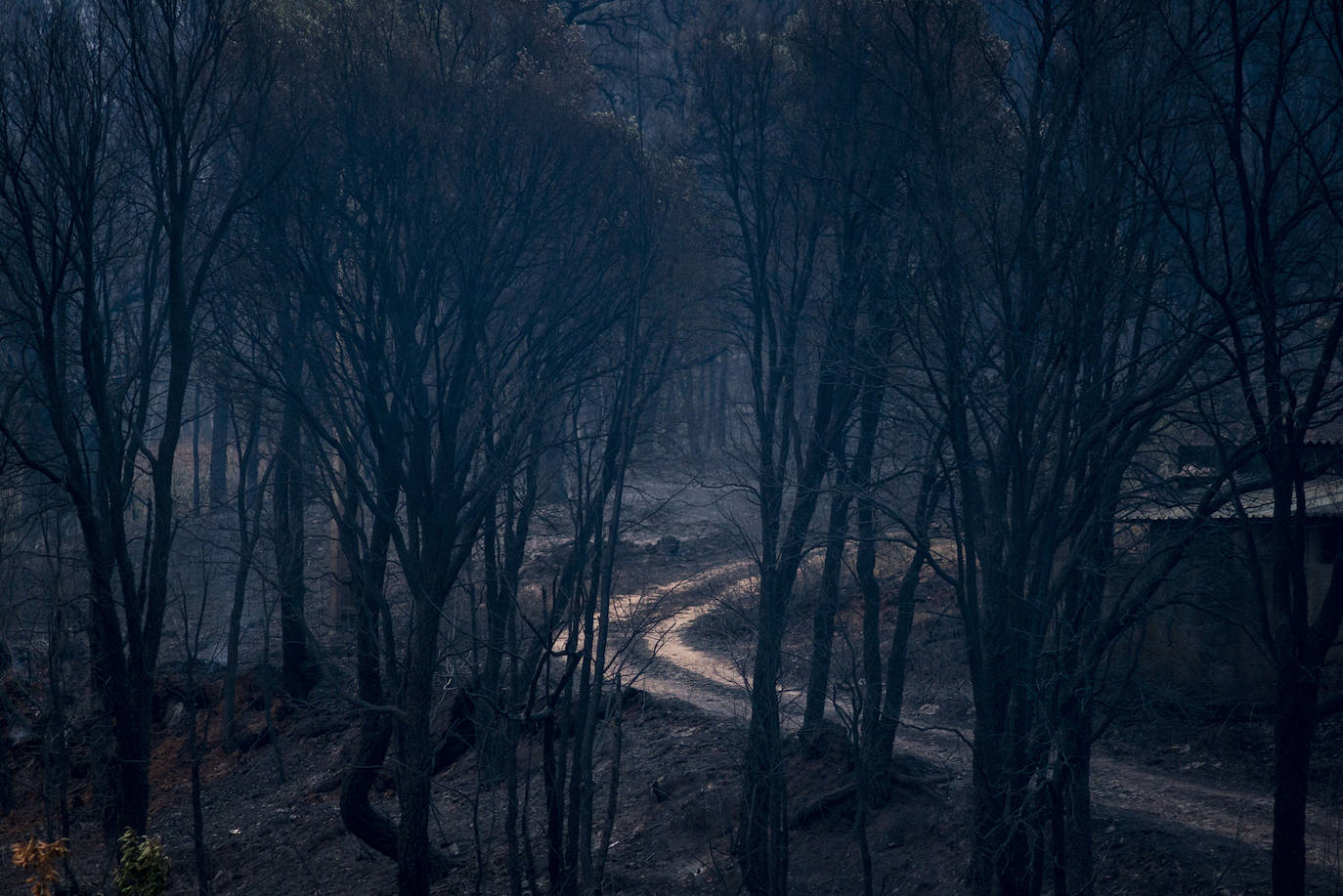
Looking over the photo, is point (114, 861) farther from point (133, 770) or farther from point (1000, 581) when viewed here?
point (1000, 581)

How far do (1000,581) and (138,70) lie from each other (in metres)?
10.3

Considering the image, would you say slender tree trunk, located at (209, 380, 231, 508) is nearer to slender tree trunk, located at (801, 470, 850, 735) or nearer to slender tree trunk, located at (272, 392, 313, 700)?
slender tree trunk, located at (272, 392, 313, 700)

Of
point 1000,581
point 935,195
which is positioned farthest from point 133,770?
point 935,195

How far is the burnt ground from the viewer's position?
10109mm

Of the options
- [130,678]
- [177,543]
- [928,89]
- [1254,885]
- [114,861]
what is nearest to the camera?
[1254,885]

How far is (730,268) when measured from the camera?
15484mm

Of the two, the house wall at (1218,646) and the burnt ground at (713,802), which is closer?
the burnt ground at (713,802)

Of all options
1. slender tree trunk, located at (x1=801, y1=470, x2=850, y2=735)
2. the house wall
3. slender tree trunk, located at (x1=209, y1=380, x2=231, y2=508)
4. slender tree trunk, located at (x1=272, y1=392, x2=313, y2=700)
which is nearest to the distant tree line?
slender tree trunk, located at (x1=801, y1=470, x2=850, y2=735)

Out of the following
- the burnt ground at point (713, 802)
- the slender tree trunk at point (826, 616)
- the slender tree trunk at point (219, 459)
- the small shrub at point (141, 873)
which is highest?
the slender tree trunk at point (219, 459)

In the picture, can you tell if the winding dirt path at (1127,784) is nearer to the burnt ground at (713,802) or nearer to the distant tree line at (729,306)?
the burnt ground at (713,802)

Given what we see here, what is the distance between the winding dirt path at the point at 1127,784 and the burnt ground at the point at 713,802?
40 millimetres

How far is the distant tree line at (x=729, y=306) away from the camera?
26.7ft

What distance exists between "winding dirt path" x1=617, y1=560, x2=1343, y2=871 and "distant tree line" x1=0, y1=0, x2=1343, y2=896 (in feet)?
2.95

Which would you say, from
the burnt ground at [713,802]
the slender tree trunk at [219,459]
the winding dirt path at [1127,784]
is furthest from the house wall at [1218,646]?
the slender tree trunk at [219,459]
